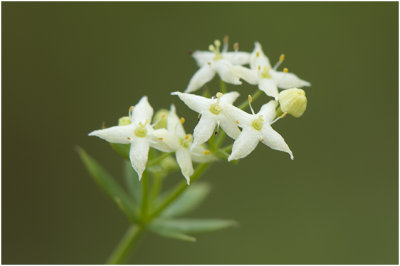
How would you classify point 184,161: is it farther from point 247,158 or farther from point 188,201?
point 247,158

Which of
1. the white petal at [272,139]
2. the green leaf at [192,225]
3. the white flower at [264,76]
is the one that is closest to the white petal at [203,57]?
the white flower at [264,76]

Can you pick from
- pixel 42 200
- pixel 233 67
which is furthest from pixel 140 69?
pixel 233 67

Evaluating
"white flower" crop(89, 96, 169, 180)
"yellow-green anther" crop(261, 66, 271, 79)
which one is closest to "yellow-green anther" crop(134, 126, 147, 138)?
"white flower" crop(89, 96, 169, 180)

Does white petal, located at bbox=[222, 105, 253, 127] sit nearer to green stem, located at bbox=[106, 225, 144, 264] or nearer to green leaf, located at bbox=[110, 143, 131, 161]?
green leaf, located at bbox=[110, 143, 131, 161]

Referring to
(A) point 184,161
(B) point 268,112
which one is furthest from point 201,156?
(B) point 268,112

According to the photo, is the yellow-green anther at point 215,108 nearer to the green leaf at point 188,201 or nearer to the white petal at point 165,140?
the white petal at point 165,140
